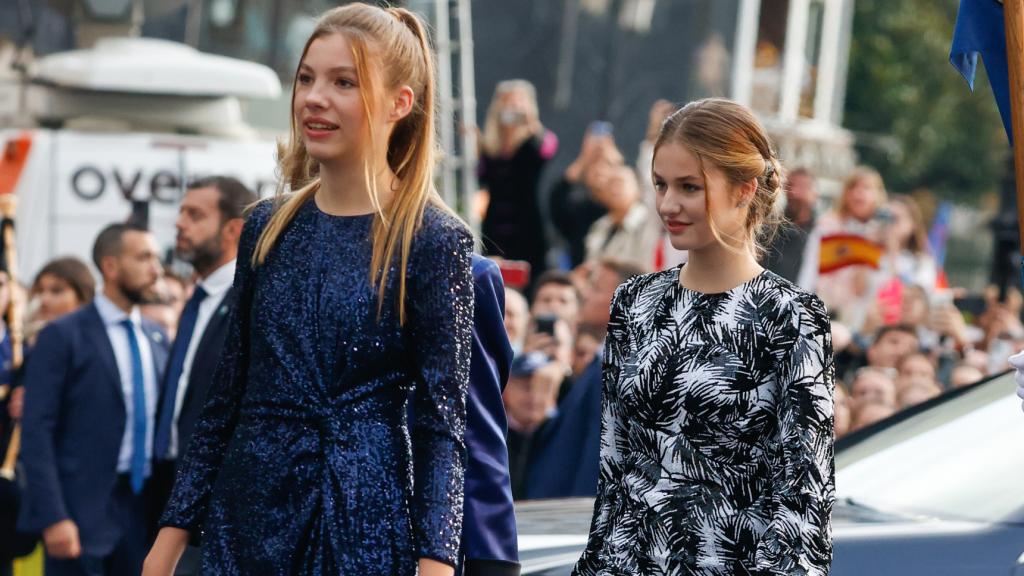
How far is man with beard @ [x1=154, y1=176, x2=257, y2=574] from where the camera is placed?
5.51 metres

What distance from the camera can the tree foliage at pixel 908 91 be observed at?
124 ft

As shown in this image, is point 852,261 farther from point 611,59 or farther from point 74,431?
point 611,59

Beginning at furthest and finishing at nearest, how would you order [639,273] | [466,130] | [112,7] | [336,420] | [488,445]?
1. [466,130]
2. [112,7]
3. [639,273]
4. [488,445]
5. [336,420]

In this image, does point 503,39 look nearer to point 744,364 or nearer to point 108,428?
point 108,428

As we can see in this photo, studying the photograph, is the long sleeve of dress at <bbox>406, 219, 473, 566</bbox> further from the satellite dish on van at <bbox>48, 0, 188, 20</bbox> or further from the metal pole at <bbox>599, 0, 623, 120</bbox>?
the metal pole at <bbox>599, 0, 623, 120</bbox>

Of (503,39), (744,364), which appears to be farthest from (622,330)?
(503,39)

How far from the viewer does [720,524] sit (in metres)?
3.24

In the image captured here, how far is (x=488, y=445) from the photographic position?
3.22m

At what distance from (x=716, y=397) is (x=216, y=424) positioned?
0.90m

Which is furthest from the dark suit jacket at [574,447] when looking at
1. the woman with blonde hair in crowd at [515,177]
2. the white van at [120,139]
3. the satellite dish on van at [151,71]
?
the woman with blonde hair in crowd at [515,177]

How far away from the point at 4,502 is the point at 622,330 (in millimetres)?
4448

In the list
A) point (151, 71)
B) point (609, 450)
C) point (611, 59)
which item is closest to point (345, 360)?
point (609, 450)

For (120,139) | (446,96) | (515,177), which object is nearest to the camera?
(120,139)

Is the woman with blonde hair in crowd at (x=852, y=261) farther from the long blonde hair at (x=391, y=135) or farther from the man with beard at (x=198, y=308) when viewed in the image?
the long blonde hair at (x=391, y=135)
